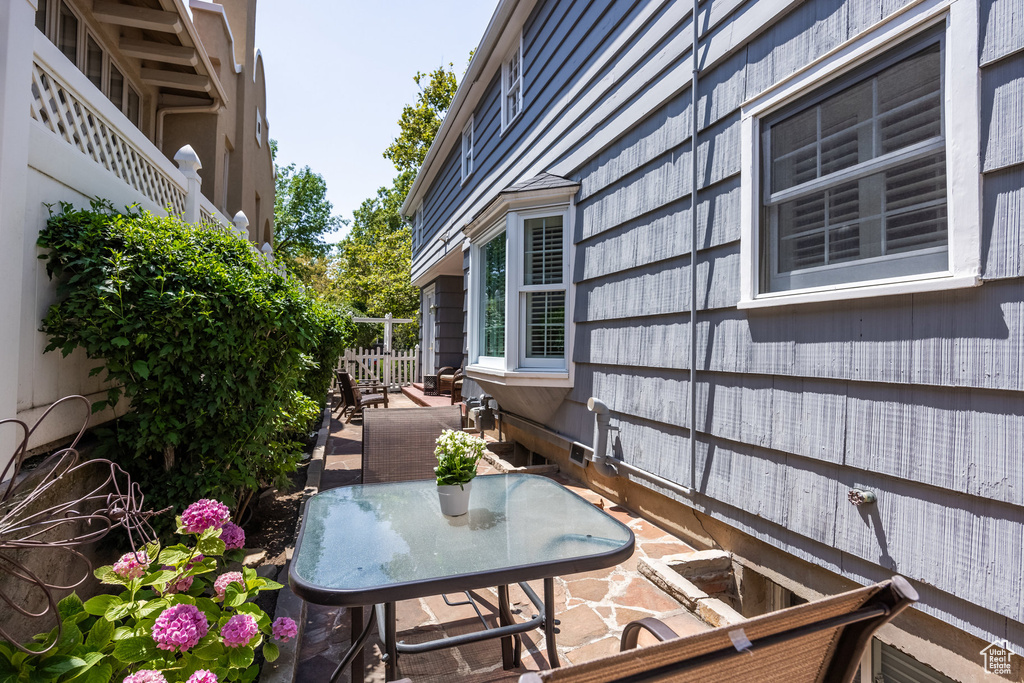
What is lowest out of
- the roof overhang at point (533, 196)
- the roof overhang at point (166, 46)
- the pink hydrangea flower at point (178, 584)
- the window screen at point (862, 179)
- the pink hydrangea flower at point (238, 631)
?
the pink hydrangea flower at point (238, 631)

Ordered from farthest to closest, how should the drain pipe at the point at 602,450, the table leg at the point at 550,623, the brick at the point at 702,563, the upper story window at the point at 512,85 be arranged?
the upper story window at the point at 512,85, the drain pipe at the point at 602,450, the brick at the point at 702,563, the table leg at the point at 550,623

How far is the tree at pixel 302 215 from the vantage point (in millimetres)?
30875

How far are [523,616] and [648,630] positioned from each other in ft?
4.89

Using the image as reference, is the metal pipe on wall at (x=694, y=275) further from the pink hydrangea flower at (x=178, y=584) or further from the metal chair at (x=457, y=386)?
the metal chair at (x=457, y=386)

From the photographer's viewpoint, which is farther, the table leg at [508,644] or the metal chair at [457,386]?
the metal chair at [457,386]

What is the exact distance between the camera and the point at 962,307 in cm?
185

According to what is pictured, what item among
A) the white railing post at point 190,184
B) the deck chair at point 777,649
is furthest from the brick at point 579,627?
the white railing post at point 190,184

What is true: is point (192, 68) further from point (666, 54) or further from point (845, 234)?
point (845, 234)

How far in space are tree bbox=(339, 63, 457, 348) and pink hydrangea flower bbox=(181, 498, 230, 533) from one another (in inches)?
603

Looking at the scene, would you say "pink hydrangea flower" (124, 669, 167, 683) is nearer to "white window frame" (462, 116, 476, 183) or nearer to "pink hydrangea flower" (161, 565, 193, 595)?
"pink hydrangea flower" (161, 565, 193, 595)

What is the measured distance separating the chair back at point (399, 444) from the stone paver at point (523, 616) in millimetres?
952

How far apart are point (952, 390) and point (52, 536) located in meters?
3.76

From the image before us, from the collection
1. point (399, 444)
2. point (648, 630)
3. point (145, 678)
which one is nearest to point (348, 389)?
point (399, 444)

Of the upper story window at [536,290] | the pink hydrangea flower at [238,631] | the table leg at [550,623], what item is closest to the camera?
the pink hydrangea flower at [238,631]
